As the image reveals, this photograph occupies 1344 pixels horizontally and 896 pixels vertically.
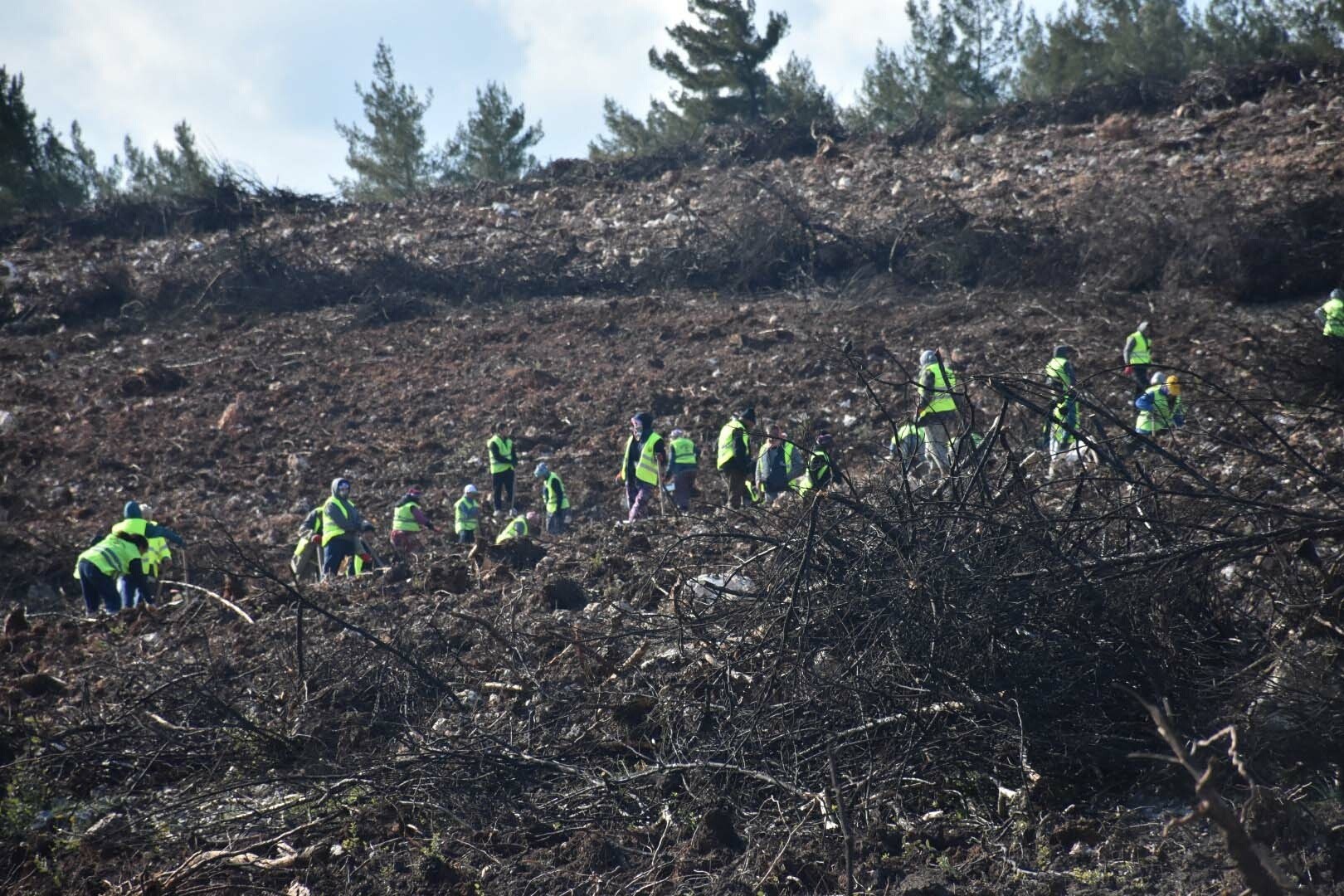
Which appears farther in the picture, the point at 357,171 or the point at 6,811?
the point at 357,171

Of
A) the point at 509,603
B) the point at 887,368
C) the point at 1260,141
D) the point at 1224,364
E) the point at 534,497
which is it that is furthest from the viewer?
the point at 1260,141

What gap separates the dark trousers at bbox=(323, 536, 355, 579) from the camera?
10.1 metres

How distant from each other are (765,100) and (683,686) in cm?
2479

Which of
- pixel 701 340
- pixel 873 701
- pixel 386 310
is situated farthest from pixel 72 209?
pixel 873 701

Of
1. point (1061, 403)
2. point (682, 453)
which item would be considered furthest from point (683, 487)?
point (1061, 403)

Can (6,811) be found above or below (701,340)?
below

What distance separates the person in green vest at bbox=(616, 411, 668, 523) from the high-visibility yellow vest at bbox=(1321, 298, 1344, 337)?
6123mm

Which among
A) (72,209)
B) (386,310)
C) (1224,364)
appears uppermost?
(72,209)

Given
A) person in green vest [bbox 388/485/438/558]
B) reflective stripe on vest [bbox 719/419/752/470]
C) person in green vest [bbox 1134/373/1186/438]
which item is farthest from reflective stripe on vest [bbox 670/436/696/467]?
person in green vest [bbox 1134/373/1186/438]

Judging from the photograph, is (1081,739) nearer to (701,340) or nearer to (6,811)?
(6,811)

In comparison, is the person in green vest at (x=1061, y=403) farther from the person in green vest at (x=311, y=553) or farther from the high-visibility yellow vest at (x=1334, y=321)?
the person in green vest at (x=311, y=553)

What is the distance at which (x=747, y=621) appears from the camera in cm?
452

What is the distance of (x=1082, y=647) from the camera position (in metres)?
3.96

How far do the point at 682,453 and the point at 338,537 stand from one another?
11.5 ft
